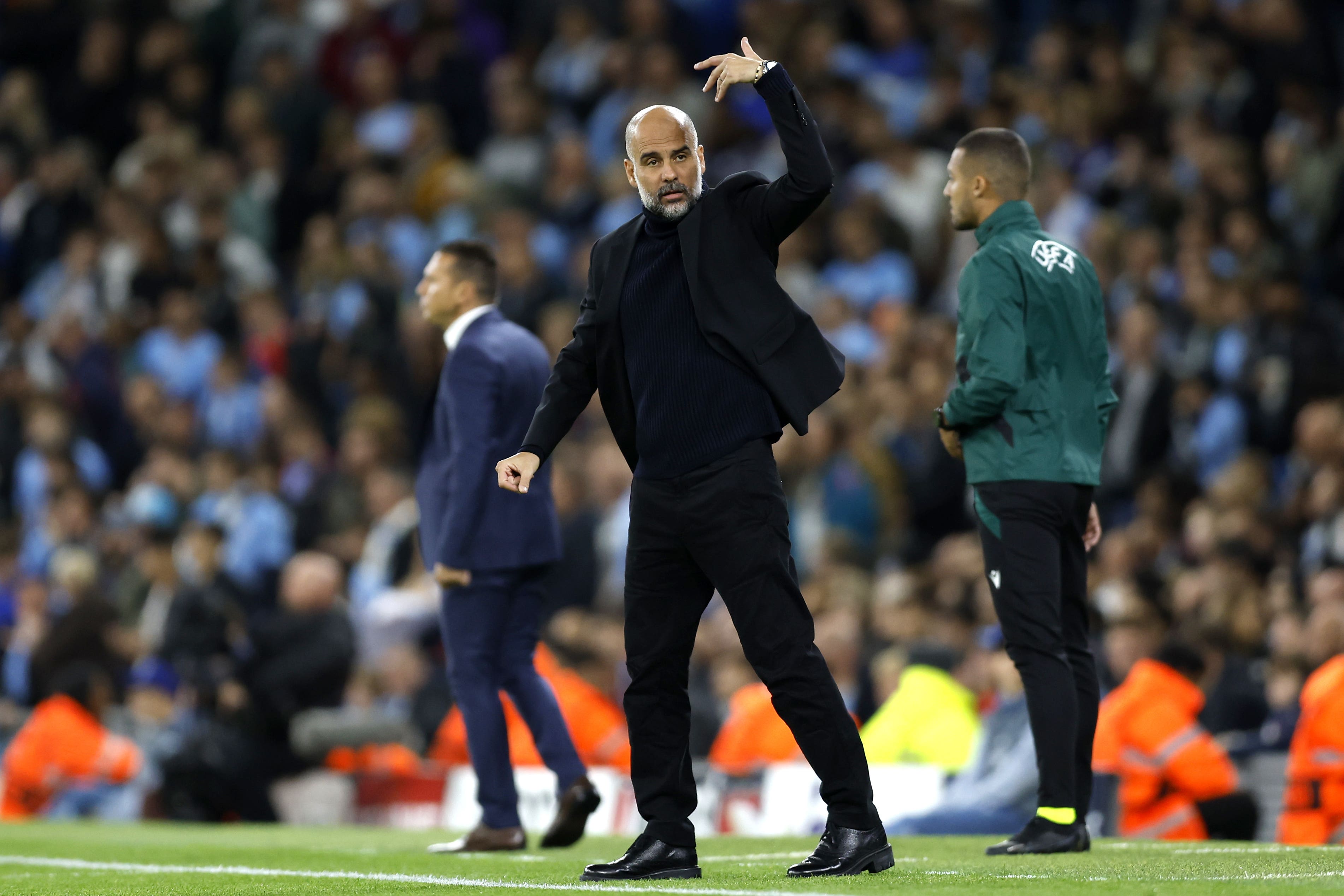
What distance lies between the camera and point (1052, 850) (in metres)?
5.98

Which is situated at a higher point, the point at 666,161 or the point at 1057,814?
the point at 666,161

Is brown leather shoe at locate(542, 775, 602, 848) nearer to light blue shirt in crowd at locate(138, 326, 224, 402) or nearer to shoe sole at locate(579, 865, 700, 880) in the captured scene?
shoe sole at locate(579, 865, 700, 880)

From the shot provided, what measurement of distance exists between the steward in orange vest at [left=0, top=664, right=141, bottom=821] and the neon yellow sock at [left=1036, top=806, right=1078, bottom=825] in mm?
7985

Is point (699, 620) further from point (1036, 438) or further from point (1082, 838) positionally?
point (1082, 838)

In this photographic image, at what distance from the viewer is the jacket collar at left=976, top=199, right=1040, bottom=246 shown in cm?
632

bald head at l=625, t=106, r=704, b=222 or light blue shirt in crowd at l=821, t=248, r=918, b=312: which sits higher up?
light blue shirt in crowd at l=821, t=248, r=918, b=312

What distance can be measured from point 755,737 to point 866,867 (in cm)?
539

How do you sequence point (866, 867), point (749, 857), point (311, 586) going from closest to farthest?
point (866, 867) → point (749, 857) → point (311, 586)

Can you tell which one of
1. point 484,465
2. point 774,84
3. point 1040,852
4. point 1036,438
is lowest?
point 1040,852

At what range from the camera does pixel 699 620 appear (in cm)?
536

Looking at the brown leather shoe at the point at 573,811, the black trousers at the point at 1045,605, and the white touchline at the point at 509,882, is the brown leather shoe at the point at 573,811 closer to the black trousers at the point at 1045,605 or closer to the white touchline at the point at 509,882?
the white touchline at the point at 509,882

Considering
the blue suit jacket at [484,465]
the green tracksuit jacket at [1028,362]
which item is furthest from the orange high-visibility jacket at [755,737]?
the green tracksuit jacket at [1028,362]

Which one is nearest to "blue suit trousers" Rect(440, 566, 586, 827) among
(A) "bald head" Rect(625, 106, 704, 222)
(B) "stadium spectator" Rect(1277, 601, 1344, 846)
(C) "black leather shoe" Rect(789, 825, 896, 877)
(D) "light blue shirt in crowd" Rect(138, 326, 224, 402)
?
(C) "black leather shoe" Rect(789, 825, 896, 877)

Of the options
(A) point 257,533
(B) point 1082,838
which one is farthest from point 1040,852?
(A) point 257,533
